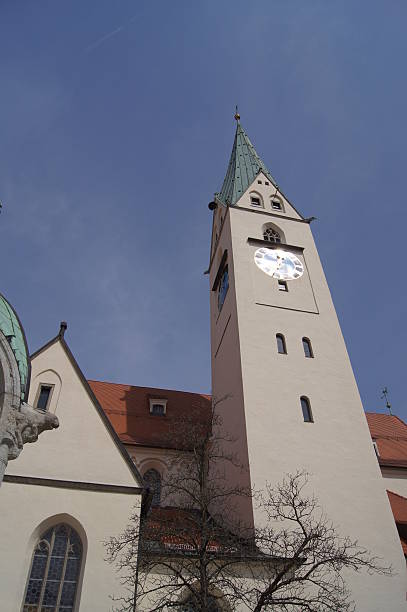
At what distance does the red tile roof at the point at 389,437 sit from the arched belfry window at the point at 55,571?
12.6m

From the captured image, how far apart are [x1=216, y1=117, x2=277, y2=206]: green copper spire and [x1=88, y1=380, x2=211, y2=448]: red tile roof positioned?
921 cm

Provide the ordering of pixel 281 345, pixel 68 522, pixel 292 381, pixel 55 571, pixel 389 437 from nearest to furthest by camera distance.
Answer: pixel 55 571, pixel 68 522, pixel 292 381, pixel 281 345, pixel 389 437

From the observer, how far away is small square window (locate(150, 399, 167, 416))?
20828 mm

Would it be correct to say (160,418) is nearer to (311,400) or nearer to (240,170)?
(311,400)

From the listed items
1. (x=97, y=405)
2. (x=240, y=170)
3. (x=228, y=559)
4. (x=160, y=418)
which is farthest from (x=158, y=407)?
(x=240, y=170)

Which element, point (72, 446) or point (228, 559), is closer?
point (228, 559)

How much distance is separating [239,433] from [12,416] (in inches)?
438

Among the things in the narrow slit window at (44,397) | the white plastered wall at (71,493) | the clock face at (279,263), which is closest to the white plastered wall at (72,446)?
the white plastered wall at (71,493)

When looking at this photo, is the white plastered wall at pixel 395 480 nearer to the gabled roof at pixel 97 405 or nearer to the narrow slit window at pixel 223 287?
the narrow slit window at pixel 223 287

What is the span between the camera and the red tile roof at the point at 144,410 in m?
18.4

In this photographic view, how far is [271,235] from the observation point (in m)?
22.5

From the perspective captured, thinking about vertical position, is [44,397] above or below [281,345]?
below

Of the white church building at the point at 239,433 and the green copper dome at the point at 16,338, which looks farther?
the white church building at the point at 239,433

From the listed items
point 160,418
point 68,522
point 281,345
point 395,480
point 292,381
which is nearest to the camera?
point 68,522
